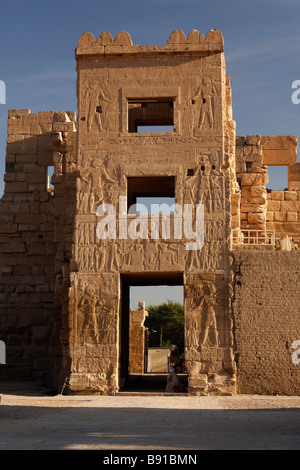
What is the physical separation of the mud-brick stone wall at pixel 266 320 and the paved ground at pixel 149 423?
63 centimetres

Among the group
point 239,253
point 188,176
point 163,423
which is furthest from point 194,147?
point 163,423

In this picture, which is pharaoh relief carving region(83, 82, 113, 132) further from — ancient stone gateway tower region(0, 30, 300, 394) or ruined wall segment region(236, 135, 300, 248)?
ruined wall segment region(236, 135, 300, 248)

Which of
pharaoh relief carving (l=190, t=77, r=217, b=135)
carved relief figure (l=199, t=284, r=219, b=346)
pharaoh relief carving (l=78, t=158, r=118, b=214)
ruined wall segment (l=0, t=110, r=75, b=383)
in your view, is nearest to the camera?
carved relief figure (l=199, t=284, r=219, b=346)

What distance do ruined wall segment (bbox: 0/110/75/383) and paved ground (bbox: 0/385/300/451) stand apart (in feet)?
12.1

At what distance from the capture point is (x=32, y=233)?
56.3 ft

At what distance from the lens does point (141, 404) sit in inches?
445

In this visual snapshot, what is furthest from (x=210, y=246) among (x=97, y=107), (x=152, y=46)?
(x=152, y=46)

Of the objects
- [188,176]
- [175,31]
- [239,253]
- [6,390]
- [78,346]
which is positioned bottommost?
[6,390]

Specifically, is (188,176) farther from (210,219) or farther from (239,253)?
(239,253)

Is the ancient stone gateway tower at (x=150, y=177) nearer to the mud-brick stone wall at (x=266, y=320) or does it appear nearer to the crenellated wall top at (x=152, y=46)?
the crenellated wall top at (x=152, y=46)

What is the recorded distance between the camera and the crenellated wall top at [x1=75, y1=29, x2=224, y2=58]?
46.3 ft

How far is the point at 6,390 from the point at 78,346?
87.7 inches

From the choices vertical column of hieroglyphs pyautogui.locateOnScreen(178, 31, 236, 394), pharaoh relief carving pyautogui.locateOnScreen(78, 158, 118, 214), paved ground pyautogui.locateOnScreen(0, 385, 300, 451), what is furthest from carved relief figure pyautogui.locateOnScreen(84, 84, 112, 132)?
paved ground pyautogui.locateOnScreen(0, 385, 300, 451)

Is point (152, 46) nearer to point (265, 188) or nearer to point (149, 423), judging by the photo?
point (265, 188)
